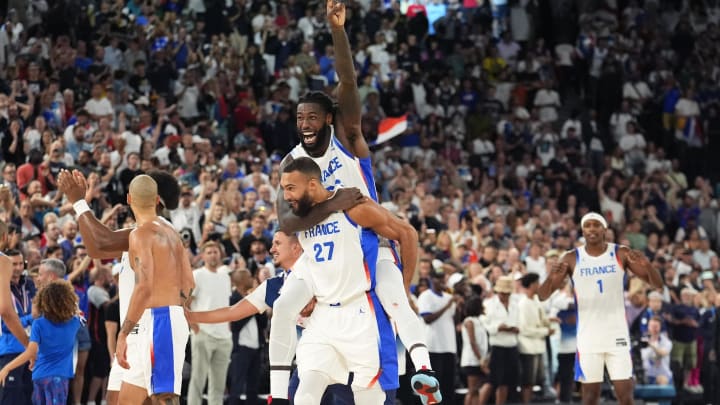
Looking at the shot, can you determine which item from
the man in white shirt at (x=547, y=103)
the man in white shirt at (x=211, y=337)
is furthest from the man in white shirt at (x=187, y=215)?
the man in white shirt at (x=547, y=103)

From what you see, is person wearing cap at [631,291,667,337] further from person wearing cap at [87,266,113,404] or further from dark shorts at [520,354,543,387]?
person wearing cap at [87,266,113,404]

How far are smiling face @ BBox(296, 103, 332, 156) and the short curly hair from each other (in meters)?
3.35

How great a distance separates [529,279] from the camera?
1800cm

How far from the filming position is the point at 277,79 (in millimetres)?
Answer: 24375

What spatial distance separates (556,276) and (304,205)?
5833 mm

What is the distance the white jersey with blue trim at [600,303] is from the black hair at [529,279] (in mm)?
4048

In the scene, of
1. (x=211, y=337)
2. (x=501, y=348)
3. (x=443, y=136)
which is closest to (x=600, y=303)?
(x=501, y=348)

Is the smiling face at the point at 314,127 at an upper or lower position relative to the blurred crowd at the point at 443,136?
lower

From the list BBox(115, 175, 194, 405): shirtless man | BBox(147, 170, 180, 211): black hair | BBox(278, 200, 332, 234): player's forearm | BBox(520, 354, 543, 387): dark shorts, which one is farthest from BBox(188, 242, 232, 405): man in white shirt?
BBox(278, 200, 332, 234): player's forearm

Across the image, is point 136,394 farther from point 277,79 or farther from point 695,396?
point 277,79

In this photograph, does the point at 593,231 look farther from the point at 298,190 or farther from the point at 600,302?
the point at 298,190

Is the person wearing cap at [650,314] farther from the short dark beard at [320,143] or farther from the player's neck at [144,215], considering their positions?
the player's neck at [144,215]

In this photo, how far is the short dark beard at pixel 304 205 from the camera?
8625 mm

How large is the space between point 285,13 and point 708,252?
31.5 feet
